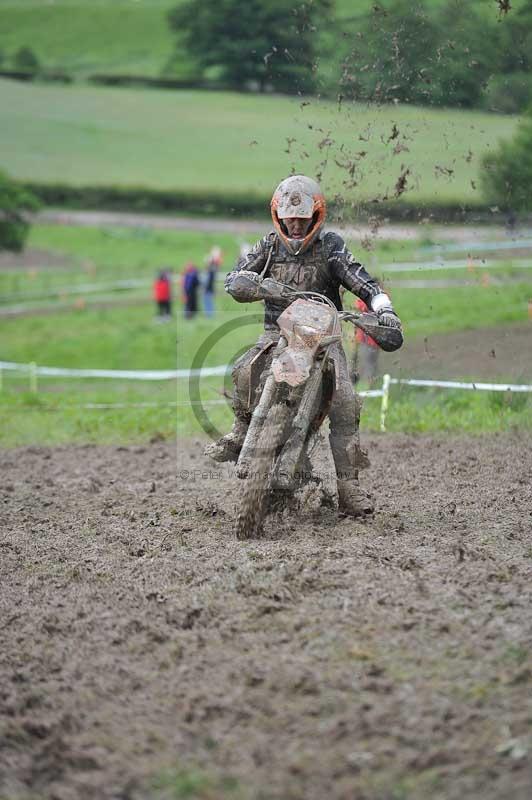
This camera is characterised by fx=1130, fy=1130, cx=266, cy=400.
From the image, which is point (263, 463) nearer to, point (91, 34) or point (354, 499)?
point (354, 499)

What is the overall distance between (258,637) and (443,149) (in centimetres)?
938

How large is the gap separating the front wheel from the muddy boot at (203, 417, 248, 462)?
3.29ft

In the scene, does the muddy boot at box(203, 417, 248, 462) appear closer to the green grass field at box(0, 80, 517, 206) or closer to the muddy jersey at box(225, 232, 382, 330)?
the muddy jersey at box(225, 232, 382, 330)

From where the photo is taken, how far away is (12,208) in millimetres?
42625

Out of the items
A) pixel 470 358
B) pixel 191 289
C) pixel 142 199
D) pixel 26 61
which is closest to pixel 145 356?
pixel 191 289

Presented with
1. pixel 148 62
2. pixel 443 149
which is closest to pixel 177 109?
pixel 148 62

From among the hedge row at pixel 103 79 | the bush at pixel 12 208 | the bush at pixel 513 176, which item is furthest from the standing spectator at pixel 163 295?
the hedge row at pixel 103 79

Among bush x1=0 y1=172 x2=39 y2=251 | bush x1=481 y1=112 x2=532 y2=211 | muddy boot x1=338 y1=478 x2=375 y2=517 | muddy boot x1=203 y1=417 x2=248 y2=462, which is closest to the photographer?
muddy boot x1=338 y1=478 x2=375 y2=517

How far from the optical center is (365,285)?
30.6 ft

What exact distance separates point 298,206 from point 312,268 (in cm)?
57

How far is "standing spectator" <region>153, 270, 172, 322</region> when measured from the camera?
104ft

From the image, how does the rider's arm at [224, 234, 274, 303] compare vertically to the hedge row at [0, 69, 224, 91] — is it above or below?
below

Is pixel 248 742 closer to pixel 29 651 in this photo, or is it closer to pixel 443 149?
pixel 29 651

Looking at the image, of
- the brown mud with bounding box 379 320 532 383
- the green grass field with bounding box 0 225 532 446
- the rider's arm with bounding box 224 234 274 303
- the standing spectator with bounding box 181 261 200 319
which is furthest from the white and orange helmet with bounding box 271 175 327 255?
the standing spectator with bounding box 181 261 200 319
